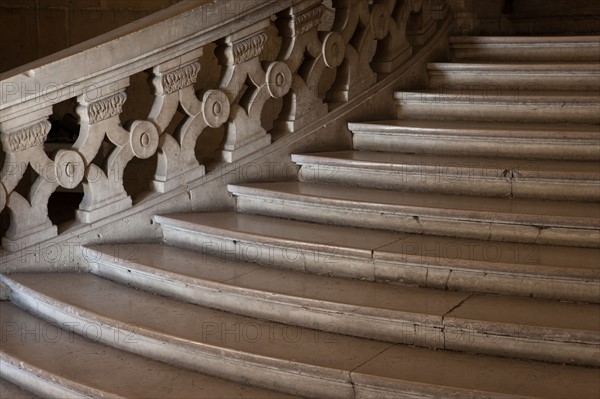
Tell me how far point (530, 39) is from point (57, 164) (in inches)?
119

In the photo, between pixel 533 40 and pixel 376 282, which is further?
pixel 533 40

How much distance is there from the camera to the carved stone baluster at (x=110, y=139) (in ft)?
14.7

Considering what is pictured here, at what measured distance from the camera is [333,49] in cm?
523

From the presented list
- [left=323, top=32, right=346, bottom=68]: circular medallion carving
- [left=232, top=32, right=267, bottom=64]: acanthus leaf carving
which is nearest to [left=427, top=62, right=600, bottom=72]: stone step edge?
[left=323, top=32, right=346, bottom=68]: circular medallion carving

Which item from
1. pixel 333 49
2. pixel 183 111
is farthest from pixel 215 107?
pixel 333 49

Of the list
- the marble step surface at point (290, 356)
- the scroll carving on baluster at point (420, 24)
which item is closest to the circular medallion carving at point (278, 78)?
the scroll carving on baluster at point (420, 24)

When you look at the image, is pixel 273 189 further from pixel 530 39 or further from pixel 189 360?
pixel 530 39

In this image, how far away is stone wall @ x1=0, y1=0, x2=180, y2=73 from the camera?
7969mm

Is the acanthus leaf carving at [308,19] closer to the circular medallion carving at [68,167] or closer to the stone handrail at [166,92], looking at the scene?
the stone handrail at [166,92]

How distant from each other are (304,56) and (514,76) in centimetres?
127

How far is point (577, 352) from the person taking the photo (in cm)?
340

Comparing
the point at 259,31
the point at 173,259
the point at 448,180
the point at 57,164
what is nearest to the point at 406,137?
the point at 448,180

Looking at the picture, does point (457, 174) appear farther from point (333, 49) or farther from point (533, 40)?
point (533, 40)

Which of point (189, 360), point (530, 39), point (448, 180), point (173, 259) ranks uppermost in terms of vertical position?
point (530, 39)
